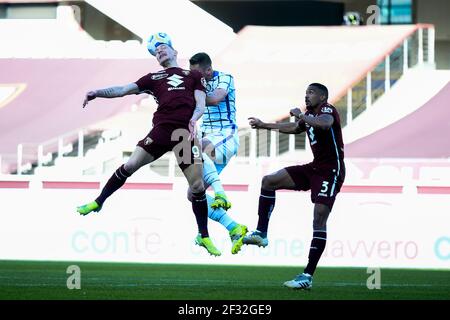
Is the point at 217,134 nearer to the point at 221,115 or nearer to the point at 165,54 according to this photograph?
the point at 221,115

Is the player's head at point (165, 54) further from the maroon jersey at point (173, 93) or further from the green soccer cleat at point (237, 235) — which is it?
the green soccer cleat at point (237, 235)

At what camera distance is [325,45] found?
23.6 metres

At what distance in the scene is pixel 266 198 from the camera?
11.3 meters

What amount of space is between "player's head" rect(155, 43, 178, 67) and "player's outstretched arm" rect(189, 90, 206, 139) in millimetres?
396

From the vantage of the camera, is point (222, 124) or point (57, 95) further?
point (57, 95)

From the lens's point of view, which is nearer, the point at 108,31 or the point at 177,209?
the point at 177,209

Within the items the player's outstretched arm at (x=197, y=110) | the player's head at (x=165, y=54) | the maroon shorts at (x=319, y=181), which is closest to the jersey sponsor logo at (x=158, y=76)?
the player's head at (x=165, y=54)

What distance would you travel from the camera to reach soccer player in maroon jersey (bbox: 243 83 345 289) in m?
10.6

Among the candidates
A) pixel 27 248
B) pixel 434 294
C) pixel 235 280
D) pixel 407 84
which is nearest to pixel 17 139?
pixel 27 248

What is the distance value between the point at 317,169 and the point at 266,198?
63cm

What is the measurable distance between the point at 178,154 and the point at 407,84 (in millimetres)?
12466

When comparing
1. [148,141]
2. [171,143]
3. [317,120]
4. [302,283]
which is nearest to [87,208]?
[148,141]

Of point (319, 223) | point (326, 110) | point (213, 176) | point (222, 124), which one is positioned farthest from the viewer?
point (222, 124)

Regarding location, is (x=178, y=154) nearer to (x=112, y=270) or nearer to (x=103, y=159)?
(x=112, y=270)
